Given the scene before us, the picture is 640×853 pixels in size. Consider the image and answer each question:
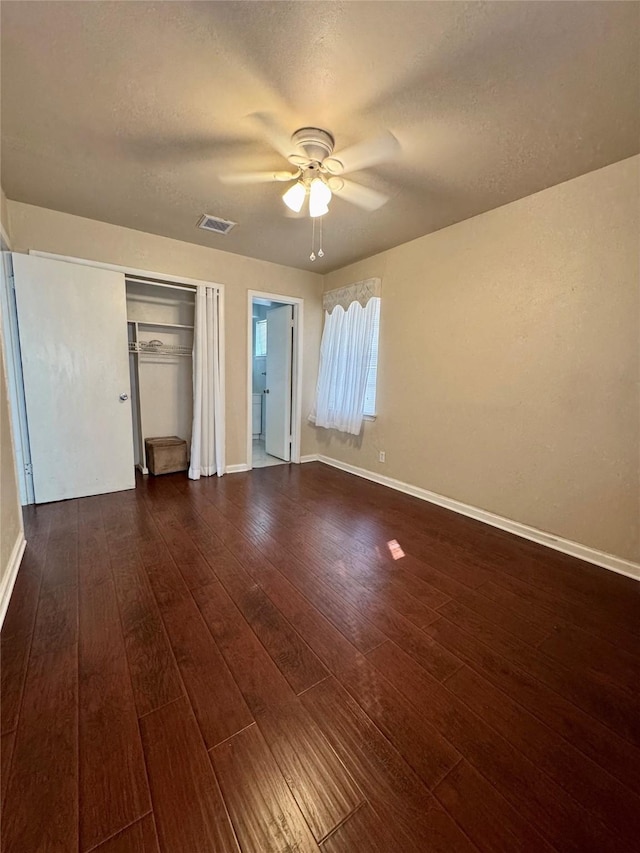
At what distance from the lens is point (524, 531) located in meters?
2.74

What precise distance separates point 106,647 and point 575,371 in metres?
3.22

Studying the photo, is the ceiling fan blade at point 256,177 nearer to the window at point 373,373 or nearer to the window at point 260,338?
the window at point 373,373

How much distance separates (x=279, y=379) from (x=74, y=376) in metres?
2.43

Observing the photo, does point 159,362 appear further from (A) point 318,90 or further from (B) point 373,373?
(A) point 318,90

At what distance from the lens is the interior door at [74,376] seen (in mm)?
2992

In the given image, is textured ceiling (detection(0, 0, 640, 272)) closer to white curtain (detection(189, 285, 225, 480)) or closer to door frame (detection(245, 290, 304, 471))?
white curtain (detection(189, 285, 225, 480))

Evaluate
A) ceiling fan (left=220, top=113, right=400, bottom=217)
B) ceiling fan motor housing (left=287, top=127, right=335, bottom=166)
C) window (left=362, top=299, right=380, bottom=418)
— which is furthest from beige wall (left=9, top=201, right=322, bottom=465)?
ceiling fan motor housing (left=287, top=127, right=335, bottom=166)

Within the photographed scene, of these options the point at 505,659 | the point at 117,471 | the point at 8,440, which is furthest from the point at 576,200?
the point at 117,471

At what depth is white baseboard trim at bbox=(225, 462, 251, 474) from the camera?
169 inches

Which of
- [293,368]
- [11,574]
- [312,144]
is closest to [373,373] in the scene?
[293,368]

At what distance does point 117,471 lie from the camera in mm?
→ 3480

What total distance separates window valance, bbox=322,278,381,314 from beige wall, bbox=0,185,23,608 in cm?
325

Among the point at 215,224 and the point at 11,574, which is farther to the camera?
the point at 215,224

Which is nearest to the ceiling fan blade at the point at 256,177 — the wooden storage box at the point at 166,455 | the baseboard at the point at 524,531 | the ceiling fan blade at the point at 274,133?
the ceiling fan blade at the point at 274,133
